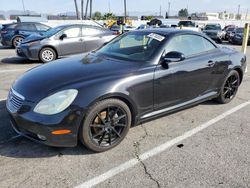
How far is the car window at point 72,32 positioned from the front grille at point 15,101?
22.7ft

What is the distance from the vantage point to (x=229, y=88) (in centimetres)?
551

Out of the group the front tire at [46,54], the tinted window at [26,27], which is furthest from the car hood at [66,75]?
the tinted window at [26,27]

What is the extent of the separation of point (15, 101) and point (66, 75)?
2.31ft

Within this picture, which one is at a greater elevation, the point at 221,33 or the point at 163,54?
the point at 163,54

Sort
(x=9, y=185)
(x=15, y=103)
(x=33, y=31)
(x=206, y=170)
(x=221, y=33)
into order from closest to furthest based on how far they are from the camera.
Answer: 1. (x=9, y=185)
2. (x=206, y=170)
3. (x=15, y=103)
4. (x=33, y=31)
5. (x=221, y=33)

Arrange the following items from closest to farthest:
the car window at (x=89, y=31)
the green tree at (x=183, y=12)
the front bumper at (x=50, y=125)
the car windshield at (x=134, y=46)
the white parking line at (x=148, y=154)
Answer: the white parking line at (x=148, y=154), the front bumper at (x=50, y=125), the car windshield at (x=134, y=46), the car window at (x=89, y=31), the green tree at (x=183, y=12)

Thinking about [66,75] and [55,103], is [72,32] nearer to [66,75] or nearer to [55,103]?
[66,75]

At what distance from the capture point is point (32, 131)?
128 inches

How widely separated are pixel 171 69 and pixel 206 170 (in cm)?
155

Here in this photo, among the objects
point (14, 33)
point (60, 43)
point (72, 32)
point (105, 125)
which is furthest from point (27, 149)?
point (14, 33)

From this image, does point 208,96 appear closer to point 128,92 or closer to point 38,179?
point 128,92

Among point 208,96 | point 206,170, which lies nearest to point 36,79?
point 206,170

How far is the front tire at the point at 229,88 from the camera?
534 centimetres

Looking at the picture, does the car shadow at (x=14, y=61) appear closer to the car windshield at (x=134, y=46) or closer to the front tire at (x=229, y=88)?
the car windshield at (x=134, y=46)
